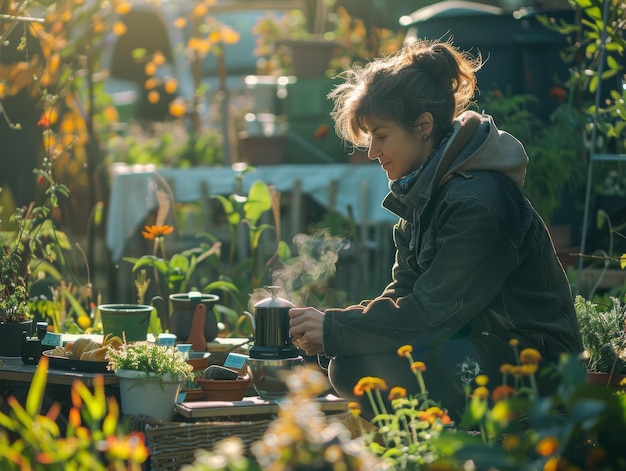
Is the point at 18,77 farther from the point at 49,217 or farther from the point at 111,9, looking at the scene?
the point at 111,9

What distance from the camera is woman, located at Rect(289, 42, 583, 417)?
111 inches

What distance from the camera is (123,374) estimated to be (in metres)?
2.82

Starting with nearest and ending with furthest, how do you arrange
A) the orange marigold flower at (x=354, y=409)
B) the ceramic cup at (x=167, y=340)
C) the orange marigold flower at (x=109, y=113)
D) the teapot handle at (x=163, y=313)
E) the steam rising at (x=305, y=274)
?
the orange marigold flower at (x=354, y=409)
the ceramic cup at (x=167, y=340)
the steam rising at (x=305, y=274)
the teapot handle at (x=163, y=313)
the orange marigold flower at (x=109, y=113)

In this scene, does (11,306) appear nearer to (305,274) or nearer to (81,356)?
(81,356)

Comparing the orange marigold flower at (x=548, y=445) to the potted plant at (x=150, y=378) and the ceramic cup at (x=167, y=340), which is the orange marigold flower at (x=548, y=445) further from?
the ceramic cup at (x=167, y=340)

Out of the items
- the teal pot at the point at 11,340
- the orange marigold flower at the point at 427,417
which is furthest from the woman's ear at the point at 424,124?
the teal pot at the point at 11,340

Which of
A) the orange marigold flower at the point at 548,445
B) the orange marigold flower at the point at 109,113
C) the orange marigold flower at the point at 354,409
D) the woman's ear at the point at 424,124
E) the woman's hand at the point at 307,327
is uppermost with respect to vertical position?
the woman's ear at the point at 424,124

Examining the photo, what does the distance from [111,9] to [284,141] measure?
4.34 ft

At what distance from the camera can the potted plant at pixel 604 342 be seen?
3131 millimetres

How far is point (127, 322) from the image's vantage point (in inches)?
136

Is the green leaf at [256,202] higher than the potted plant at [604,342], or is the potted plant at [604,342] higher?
the green leaf at [256,202]

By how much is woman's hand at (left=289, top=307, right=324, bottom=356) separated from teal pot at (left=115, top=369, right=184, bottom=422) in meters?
0.34

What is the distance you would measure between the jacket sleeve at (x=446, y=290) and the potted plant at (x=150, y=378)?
42cm

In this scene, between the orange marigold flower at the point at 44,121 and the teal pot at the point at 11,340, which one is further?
the orange marigold flower at the point at 44,121
